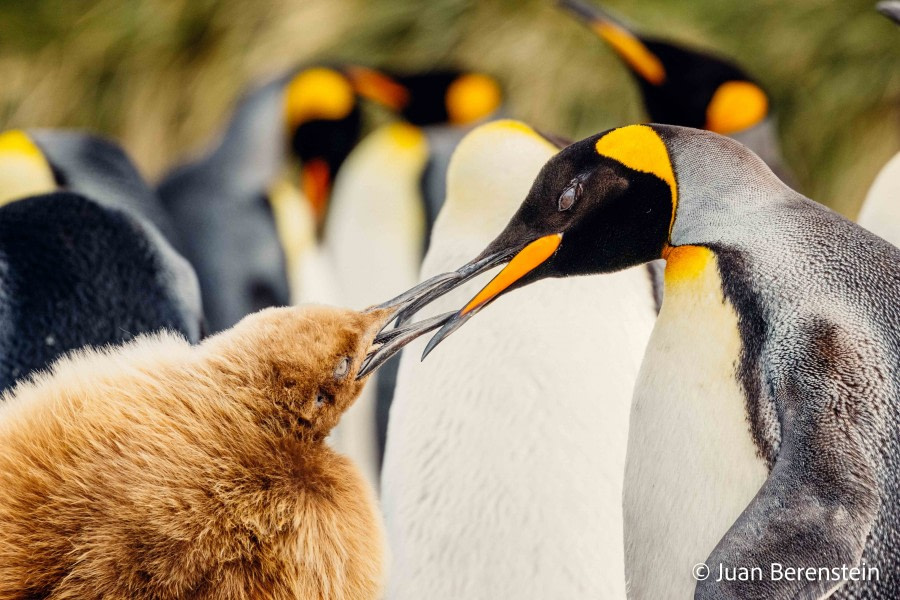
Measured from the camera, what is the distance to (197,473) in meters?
0.85

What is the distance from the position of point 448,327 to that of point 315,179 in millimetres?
2211

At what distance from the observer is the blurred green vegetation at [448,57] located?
3250 mm

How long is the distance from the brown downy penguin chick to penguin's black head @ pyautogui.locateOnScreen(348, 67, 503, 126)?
2.04 meters

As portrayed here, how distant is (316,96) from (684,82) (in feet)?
3.60

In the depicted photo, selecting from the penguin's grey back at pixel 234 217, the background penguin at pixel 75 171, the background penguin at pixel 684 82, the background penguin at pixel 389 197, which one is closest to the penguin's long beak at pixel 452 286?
the background penguin at pixel 75 171

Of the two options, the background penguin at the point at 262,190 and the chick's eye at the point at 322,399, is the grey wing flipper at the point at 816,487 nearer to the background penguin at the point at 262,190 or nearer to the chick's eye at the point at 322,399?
the chick's eye at the point at 322,399

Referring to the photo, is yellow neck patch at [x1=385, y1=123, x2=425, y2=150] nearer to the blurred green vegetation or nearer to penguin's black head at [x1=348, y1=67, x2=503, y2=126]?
penguin's black head at [x1=348, y1=67, x2=503, y2=126]

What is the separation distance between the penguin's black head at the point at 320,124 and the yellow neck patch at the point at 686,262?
2131 mm

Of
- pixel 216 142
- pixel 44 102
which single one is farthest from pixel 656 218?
pixel 44 102

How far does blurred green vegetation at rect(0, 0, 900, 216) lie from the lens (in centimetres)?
325

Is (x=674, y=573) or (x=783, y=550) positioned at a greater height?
(x=783, y=550)

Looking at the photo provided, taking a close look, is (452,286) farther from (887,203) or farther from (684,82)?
(684,82)

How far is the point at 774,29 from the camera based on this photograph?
333 cm

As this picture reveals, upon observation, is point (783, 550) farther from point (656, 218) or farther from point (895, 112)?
point (895, 112)
